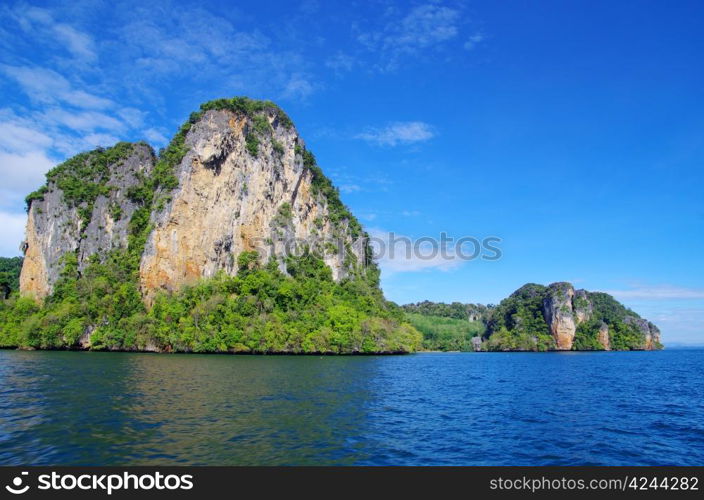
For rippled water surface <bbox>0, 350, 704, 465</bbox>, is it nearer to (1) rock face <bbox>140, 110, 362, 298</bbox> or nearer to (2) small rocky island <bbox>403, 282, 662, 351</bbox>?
(1) rock face <bbox>140, 110, 362, 298</bbox>

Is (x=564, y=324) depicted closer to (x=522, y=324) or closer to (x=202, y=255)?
(x=522, y=324)

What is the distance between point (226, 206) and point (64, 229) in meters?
39.8

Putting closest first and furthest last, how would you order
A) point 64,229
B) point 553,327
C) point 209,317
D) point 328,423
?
1. point 328,423
2. point 209,317
3. point 64,229
4. point 553,327

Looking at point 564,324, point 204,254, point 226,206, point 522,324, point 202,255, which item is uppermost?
point 226,206

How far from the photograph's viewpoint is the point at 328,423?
64.1 ft

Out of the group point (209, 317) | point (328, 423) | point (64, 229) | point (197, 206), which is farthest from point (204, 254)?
point (328, 423)

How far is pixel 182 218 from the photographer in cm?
8969

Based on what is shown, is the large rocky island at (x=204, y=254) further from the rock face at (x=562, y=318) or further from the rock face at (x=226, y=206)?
the rock face at (x=562, y=318)

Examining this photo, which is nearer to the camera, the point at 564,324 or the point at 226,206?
the point at 226,206

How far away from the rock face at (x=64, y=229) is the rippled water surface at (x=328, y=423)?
75.1 m

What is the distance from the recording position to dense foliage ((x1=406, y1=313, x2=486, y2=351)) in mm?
164625

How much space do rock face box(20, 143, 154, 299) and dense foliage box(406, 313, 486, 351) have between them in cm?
10088

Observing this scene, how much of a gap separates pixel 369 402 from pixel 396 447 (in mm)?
9877
